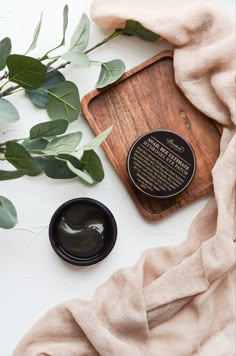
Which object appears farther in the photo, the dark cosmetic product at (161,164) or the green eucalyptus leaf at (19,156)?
the dark cosmetic product at (161,164)

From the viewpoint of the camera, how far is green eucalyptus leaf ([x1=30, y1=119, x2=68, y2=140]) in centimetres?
87

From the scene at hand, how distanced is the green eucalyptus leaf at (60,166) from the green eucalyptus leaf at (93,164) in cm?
1

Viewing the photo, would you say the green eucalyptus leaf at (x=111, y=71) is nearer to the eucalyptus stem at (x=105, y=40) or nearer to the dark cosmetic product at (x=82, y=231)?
the eucalyptus stem at (x=105, y=40)

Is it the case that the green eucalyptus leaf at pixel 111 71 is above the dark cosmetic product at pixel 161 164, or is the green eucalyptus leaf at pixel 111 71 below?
above

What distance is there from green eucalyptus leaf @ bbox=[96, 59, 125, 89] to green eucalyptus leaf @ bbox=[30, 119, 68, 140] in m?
0.11

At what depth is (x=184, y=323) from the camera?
3.04 ft

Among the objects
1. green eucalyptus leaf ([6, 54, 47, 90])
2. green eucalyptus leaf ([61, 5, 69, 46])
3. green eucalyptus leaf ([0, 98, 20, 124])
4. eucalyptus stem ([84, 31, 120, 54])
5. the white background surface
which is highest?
green eucalyptus leaf ([61, 5, 69, 46])

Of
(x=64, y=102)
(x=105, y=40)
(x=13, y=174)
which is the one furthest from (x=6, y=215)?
(x=105, y=40)

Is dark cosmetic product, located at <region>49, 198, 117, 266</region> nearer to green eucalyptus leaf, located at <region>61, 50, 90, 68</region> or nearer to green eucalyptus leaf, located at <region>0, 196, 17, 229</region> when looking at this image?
green eucalyptus leaf, located at <region>0, 196, 17, 229</region>

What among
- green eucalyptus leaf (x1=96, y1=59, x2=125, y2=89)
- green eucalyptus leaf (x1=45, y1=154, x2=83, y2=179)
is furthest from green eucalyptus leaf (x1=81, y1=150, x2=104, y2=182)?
green eucalyptus leaf (x1=96, y1=59, x2=125, y2=89)

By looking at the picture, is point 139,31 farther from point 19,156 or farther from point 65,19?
point 19,156

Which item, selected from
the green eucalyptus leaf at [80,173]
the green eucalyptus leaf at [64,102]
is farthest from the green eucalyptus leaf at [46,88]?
the green eucalyptus leaf at [80,173]

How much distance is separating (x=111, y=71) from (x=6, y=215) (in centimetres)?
28

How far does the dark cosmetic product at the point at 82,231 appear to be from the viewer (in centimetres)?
93
